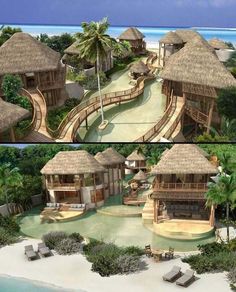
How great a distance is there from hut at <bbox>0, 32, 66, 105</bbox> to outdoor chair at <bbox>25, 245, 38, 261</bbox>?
850 cm

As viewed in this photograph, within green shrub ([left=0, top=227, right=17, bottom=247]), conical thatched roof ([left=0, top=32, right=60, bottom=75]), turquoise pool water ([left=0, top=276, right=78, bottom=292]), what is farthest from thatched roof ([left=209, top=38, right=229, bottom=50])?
green shrub ([left=0, top=227, right=17, bottom=247])

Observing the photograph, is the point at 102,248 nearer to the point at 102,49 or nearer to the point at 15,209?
the point at 15,209

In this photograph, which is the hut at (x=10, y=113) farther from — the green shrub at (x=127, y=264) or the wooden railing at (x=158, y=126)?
the green shrub at (x=127, y=264)

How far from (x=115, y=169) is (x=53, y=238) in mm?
5761

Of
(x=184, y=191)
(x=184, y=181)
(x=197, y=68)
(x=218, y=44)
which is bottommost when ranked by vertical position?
(x=184, y=191)

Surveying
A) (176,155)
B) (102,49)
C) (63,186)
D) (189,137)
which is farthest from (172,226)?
(102,49)

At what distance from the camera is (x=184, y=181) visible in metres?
13.2

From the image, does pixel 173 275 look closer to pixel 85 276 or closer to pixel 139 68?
pixel 85 276

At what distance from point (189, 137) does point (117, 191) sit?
43.5 feet

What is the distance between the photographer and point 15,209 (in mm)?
15555

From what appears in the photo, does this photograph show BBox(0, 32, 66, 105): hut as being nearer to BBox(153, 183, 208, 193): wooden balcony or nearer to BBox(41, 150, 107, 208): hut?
BBox(153, 183, 208, 193): wooden balcony

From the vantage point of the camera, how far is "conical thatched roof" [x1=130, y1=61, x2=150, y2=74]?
388cm

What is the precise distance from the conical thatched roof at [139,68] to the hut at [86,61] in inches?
9.7

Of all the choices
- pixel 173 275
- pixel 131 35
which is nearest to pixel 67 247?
pixel 173 275
